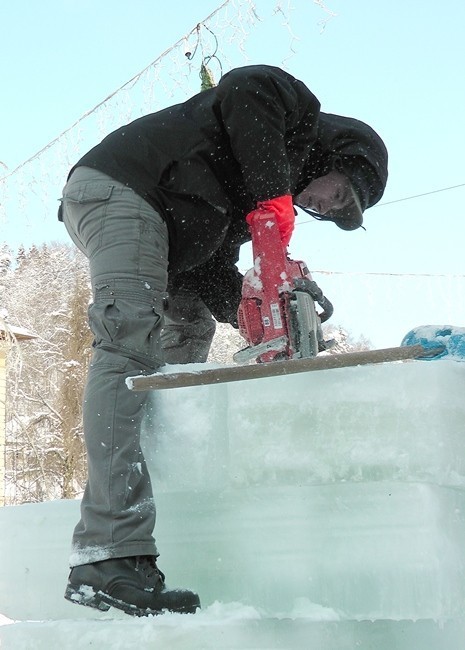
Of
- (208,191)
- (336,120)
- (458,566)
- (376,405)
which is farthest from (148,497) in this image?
(336,120)

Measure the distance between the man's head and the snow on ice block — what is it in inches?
25.5

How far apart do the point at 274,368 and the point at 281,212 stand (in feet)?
1.74

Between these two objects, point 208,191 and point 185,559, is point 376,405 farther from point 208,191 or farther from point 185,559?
point 208,191

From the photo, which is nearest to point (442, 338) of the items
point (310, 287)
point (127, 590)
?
point (310, 287)

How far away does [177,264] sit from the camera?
200cm

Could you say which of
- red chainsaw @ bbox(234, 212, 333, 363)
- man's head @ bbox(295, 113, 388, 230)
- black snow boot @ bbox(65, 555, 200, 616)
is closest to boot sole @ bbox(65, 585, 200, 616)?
black snow boot @ bbox(65, 555, 200, 616)

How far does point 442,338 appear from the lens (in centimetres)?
161

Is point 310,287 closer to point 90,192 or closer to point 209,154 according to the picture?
point 209,154

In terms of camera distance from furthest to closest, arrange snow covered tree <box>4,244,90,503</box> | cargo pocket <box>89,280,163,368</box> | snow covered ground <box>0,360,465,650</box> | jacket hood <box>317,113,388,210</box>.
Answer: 1. snow covered tree <box>4,244,90,503</box>
2. jacket hood <box>317,113,388,210</box>
3. cargo pocket <box>89,280,163,368</box>
4. snow covered ground <box>0,360,465,650</box>

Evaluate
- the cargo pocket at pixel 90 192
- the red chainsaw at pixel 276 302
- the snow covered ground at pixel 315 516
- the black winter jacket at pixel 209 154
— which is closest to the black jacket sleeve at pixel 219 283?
the black winter jacket at pixel 209 154

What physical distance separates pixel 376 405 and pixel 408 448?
98mm

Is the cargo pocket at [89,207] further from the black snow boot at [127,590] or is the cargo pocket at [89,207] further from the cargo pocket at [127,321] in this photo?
the black snow boot at [127,590]

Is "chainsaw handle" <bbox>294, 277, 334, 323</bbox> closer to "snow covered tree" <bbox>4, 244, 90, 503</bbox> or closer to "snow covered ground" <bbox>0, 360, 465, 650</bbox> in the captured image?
"snow covered ground" <bbox>0, 360, 465, 650</bbox>

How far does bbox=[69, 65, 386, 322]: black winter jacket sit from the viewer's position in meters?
1.84
